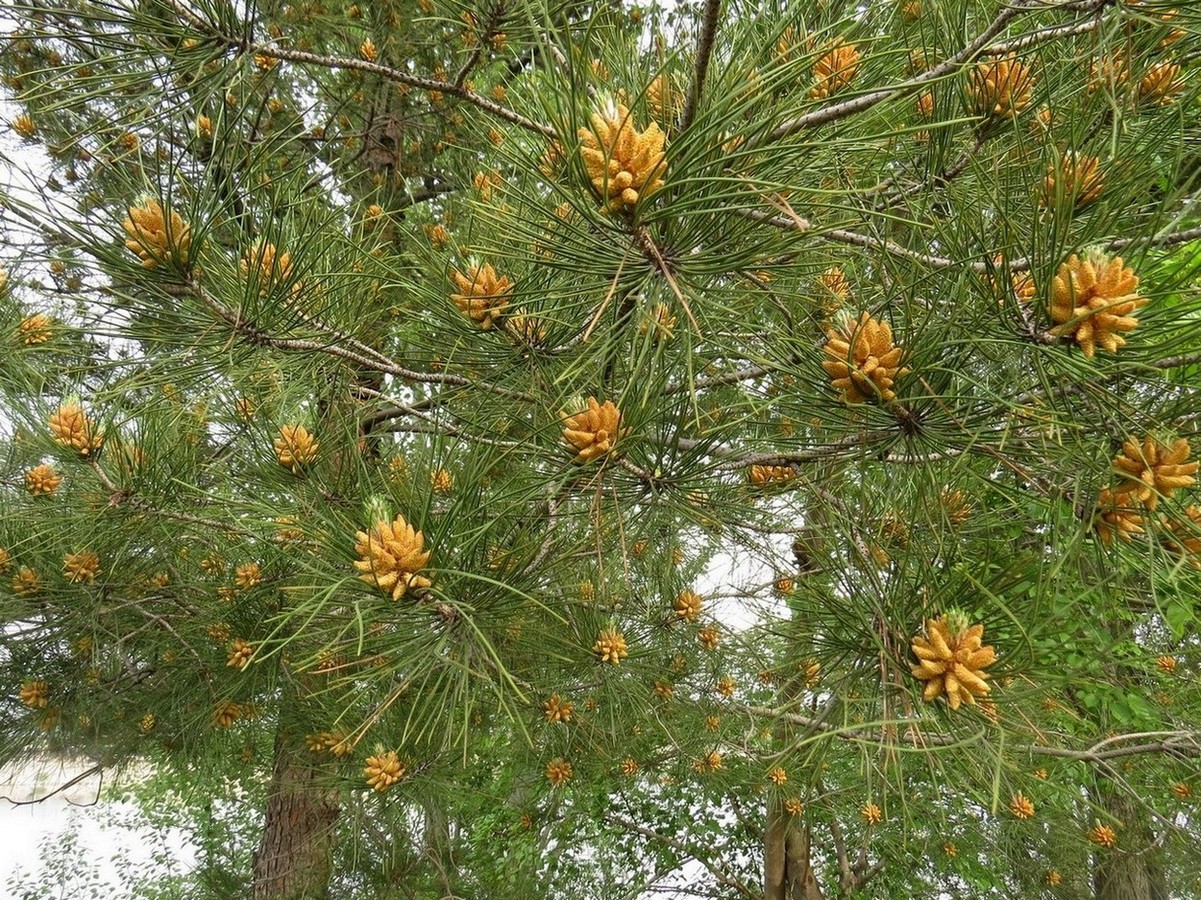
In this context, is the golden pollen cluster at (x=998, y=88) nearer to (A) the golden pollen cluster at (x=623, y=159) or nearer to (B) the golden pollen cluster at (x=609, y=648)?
(A) the golden pollen cluster at (x=623, y=159)

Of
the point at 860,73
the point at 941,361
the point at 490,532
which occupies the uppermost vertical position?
the point at 860,73

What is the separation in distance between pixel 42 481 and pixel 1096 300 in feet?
4.70

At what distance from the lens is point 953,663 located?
519mm

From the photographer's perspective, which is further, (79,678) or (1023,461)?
(79,678)

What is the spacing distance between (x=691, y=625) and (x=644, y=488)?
73 centimetres

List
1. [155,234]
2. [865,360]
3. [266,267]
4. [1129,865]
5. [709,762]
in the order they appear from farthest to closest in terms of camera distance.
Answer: [1129,865] < [709,762] < [266,267] < [155,234] < [865,360]

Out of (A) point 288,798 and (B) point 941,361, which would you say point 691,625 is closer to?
(B) point 941,361

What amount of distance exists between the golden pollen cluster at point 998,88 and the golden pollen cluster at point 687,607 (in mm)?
925

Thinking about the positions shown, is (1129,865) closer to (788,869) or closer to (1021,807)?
(788,869)

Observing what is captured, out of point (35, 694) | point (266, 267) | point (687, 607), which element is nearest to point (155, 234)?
point (266, 267)

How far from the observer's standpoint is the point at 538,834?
2633mm

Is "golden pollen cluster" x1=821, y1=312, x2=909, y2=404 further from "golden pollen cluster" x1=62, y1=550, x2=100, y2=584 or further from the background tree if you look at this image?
"golden pollen cluster" x1=62, y1=550, x2=100, y2=584

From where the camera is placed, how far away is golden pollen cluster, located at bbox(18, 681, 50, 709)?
137 centimetres

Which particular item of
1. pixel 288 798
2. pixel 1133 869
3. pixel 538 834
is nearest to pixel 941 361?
pixel 288 798
